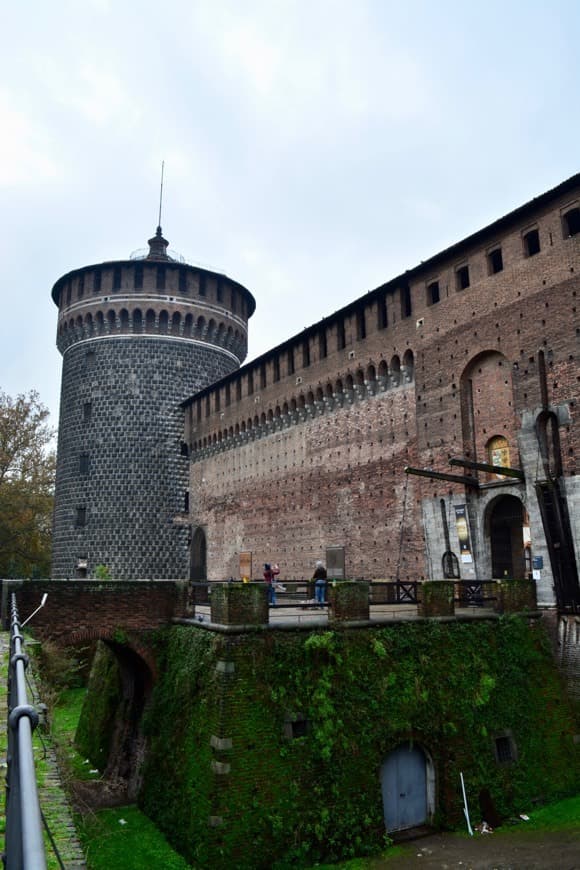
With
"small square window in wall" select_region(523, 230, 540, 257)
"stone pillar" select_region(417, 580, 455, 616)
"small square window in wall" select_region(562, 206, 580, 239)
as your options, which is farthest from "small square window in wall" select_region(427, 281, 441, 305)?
"stone pillar" select_region(417, 580, 455, 616)

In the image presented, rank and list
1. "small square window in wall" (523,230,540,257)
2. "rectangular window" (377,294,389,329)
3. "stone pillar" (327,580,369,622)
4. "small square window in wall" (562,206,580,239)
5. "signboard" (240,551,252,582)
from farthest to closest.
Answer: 1. "signboard" (240,551,252,582)
2. "rectangular window" (377,294,389,329)
3. "small square window in wall" (523,230,540,257)
4. "small square window in wall" (562,206,580,239)
5. "stone pillar" (327,580,369,622)

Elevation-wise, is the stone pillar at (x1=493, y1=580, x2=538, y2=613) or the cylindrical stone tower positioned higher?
the cylindrical stone tower

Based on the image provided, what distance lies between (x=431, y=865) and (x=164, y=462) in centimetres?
2374

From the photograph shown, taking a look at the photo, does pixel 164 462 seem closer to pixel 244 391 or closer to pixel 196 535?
pixel 196 535

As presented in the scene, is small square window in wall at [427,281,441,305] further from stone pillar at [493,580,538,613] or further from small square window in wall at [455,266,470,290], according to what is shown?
stone pillar at [493,580,538,613]

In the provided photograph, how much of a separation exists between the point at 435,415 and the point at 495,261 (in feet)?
14.6

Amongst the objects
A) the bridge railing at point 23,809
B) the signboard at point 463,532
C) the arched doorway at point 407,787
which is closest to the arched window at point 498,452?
the signboard at point 463,532

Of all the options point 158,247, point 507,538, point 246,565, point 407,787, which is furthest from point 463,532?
point 158,247

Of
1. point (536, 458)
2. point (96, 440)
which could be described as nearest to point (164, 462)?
point (96, 440)

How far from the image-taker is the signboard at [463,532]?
697 inches

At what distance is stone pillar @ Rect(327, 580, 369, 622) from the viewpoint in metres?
12.9

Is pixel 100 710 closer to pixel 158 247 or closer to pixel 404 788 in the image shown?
pixel 404 788

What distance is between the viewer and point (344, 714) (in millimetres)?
12273

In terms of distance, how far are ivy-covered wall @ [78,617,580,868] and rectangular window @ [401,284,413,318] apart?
9927mm
